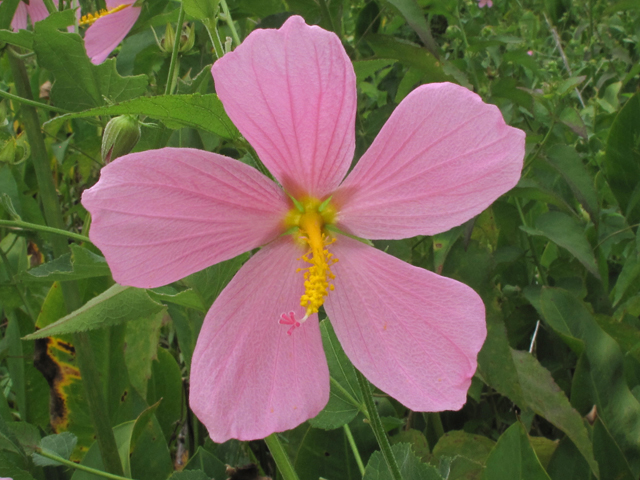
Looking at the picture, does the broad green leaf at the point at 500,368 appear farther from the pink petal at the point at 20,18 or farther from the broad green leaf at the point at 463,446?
the pink petal at the point at 20,18

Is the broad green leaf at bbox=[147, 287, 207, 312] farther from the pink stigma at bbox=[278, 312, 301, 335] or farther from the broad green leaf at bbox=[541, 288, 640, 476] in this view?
the broad green leaf at bbox=[541, 288, 640, 476]

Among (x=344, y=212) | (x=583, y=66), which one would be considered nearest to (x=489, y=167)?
(x=344, y=212)

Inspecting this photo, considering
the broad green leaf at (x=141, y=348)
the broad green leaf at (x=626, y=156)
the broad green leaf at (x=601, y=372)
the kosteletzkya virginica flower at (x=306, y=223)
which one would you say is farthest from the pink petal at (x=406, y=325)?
the broad green leaf at (x=626, y=156)

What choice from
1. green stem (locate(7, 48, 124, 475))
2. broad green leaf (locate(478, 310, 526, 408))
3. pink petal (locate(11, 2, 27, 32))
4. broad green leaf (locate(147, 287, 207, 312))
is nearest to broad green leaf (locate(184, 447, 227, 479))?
green stem (locate(7, 48, 124, 475))

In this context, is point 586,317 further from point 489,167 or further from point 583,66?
point 583,66

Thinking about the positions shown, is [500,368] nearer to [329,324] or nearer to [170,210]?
[329,324]

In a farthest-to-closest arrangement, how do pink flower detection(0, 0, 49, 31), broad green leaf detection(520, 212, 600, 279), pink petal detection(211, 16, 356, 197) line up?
pink flower detection(0, 0, 49, 31), broad green leaf detection(520, 212, 600, 279), pink petal detection(211, 16, 356, 197)
